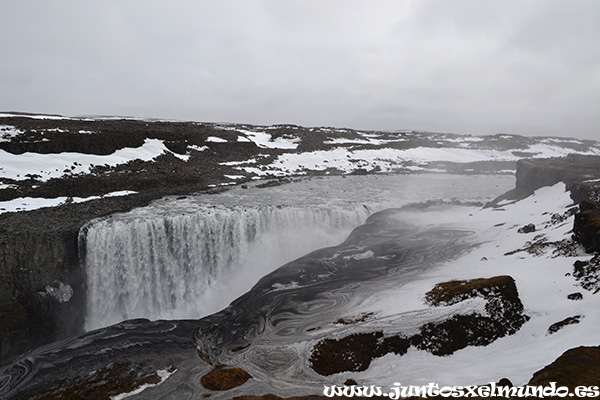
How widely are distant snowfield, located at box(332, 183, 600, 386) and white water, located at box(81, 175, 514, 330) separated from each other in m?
10.9

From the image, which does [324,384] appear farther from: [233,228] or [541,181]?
[541,181]

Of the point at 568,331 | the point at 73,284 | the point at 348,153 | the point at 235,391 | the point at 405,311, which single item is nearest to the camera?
the point at 568,331

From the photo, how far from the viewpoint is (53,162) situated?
29.8m

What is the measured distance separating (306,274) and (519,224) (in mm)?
13585

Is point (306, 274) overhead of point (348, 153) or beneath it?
beneath

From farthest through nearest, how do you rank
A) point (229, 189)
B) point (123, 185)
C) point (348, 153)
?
1. point (348, 153)
2. point (229, 189)
3. point (123, 185)

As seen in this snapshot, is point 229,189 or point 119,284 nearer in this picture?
point 119,284

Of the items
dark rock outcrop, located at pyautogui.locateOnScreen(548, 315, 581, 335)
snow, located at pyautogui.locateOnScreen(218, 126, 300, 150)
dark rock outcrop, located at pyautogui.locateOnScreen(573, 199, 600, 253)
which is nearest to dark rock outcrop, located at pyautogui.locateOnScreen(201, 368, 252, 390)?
dark rock outcrop, located at pyautogui.locateOnScreen(548, 315, 581, 335)

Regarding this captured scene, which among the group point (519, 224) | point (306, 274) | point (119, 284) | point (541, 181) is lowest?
point (119, 284)

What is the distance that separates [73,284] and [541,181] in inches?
1437

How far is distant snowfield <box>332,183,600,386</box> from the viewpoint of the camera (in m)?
8.62

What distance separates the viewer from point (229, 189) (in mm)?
33406

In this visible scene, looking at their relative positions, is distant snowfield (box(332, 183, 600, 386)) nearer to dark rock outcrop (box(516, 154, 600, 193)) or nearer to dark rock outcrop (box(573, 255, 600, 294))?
dark rock outcrop (box(573, 255, 600, 294))

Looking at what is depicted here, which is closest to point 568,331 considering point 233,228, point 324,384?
point 324,384
